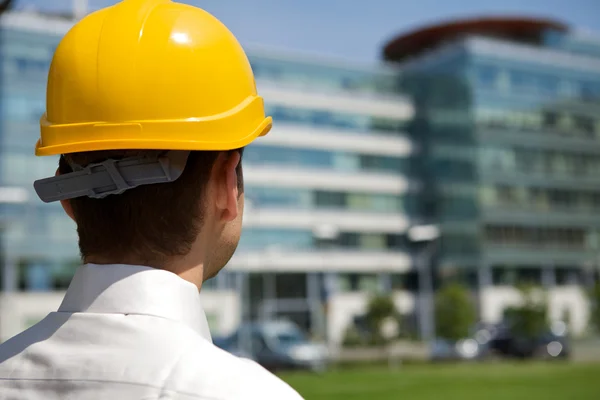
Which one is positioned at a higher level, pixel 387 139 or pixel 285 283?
pixel 387 139

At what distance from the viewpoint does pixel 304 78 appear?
64.7m

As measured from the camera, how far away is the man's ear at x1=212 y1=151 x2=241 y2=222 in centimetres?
141

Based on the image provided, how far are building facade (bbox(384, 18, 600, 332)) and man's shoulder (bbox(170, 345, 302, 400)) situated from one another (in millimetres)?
63979

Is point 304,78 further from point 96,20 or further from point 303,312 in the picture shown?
point 96,20

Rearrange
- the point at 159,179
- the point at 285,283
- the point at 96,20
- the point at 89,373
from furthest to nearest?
the point at 285,283
the point at 96,20
the point at 159,179
the point at 89,373

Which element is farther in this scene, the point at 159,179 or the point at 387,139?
the point at 387,139

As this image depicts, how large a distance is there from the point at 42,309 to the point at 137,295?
56.1 metres

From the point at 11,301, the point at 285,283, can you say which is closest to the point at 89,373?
the point at 11,301

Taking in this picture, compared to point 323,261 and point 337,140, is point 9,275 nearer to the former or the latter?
point 323,261

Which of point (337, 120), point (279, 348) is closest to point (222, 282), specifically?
point (337, 120)

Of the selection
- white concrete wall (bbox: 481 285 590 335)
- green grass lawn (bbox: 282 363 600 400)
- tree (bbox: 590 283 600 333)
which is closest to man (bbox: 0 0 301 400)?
green grass lawn (bbox: 282 363 600 400)

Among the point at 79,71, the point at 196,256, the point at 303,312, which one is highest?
the point at 79,71

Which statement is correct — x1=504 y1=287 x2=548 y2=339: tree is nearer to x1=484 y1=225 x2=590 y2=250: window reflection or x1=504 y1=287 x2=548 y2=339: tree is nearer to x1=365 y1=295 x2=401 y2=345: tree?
x1=365 y1=295 x2=401 y2=345: tree

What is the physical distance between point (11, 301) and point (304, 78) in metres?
25.9
